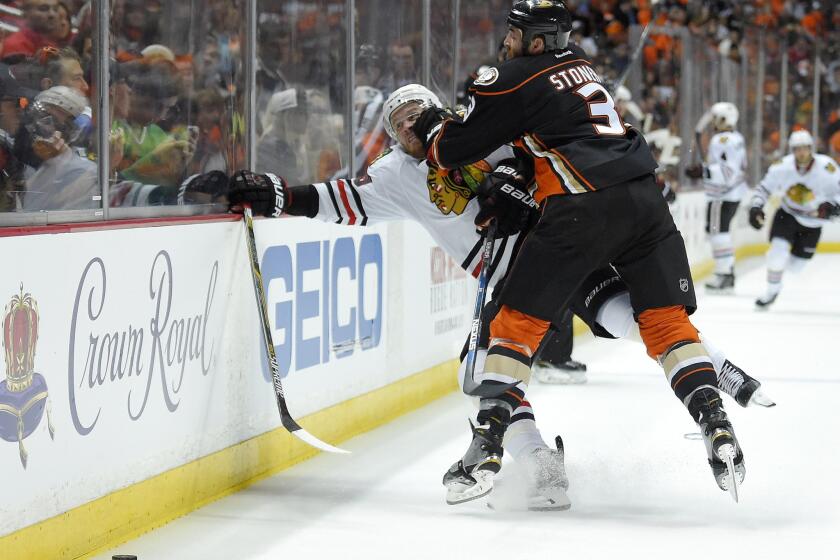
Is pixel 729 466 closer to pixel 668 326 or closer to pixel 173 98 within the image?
pixel 668 326

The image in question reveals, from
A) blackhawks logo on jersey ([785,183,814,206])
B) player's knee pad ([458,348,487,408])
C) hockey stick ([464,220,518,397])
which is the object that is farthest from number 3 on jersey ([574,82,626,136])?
blackhawks logo on jersey ([785,183,814,206])

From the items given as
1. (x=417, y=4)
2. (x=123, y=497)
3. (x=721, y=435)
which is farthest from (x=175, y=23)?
(x=417, y=4)

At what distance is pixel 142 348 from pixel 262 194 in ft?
2.47

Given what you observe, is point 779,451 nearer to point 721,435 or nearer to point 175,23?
point 721,435

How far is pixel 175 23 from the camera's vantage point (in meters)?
4.17

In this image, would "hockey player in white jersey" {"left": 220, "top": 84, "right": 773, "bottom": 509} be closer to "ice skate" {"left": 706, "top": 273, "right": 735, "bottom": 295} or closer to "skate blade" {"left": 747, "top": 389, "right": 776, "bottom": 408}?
"skate blade" {"left": 747, "top": 389, "right": 776, "bottom": 408}

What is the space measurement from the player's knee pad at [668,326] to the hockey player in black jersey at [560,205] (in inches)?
0.9

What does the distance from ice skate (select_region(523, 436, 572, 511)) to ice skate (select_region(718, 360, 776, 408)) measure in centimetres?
56

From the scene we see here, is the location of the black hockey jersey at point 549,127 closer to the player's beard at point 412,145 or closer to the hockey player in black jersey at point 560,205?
the hockey player in black jersey at point 560,205

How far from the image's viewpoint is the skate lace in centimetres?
409

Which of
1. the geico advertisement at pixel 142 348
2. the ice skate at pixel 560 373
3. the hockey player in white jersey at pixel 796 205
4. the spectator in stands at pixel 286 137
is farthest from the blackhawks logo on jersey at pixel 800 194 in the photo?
the geico advertisement at pixel 142 348

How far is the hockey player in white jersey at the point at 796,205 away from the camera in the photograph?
32.9ft

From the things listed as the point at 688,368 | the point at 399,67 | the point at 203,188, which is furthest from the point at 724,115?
the point at 688,368

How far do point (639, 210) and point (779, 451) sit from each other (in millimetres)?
1544
